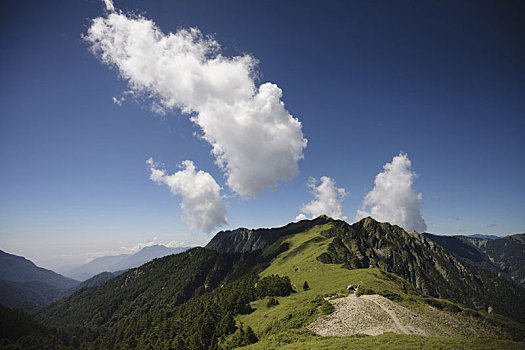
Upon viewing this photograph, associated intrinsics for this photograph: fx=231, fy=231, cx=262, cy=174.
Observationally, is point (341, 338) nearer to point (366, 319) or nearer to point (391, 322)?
point (366, 319)

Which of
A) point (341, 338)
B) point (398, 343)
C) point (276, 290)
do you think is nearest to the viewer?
point (398, 343)

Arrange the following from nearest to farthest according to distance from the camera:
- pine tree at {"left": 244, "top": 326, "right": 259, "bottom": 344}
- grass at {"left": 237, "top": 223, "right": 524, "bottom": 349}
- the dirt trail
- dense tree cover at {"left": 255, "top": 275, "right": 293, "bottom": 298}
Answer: grass at {"left": 237, "top": 223, "right": 524, "bottom": 349} < the dirt trail < pine tree at {"left": 244, "top": 326, "right": 259, "bottom": 344} < dense tree cover at {"left": 255, "top": 275, "right": 293, "bottom": 298}

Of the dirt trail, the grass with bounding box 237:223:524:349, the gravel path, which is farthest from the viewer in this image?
the gravel path

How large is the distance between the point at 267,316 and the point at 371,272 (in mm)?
40350

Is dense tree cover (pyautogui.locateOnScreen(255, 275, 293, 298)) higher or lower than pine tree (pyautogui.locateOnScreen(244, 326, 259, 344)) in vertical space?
higher

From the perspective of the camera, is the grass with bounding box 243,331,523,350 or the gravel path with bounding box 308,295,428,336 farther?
the gravel path with bounding box 308,295,428,336

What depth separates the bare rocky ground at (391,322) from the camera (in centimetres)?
3950

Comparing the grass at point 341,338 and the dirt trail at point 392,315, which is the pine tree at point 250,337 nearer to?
the grass at point 341,338

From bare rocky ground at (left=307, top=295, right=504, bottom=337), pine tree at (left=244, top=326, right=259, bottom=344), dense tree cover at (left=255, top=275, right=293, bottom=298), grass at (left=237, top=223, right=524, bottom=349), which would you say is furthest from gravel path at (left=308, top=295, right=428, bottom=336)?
dense tree cover at (left=255, top=275, right=293, bottom=298)

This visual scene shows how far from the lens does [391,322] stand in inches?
1620

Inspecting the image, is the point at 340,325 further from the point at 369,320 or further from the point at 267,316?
the point at 267,316

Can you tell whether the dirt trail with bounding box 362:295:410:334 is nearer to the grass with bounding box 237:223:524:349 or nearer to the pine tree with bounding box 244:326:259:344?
the grass with bounding box 237:223:524:349

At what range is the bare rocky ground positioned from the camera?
130 ft

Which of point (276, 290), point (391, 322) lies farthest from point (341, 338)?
point (276, 290)
